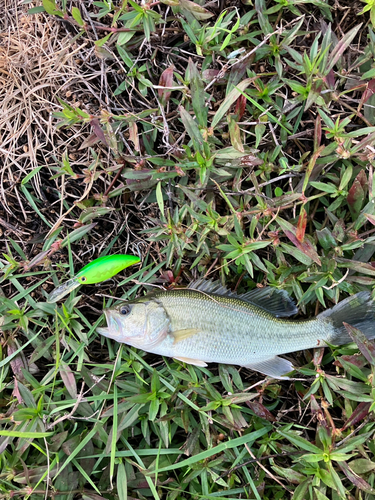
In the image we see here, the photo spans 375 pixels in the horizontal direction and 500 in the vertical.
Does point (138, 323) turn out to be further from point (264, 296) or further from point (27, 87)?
point (27, 87)

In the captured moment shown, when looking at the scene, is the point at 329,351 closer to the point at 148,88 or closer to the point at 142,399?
the point at 142,399

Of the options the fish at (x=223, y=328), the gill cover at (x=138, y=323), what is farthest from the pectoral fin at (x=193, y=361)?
the gill cover at (x=138, y=323)

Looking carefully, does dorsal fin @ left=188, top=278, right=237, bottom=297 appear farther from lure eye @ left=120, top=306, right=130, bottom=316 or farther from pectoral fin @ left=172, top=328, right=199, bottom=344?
lure eye @ left=120, top=306, right=130, bottom=316

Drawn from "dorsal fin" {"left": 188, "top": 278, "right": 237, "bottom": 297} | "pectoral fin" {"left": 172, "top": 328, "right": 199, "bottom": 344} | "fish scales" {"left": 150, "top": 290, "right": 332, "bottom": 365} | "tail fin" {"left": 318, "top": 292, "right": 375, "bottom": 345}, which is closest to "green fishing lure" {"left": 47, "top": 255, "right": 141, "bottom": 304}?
"fish scales" {"left": 150, "top": 290, "right": 332, "bottom": 365}

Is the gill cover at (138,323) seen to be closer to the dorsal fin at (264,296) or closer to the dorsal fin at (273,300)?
the dorsal fin at (264,296)

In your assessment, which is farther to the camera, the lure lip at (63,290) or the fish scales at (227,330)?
the lure lip at (63,290)

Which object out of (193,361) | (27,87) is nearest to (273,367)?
(193,361)

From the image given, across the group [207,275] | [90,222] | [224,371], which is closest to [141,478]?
[224,371]
